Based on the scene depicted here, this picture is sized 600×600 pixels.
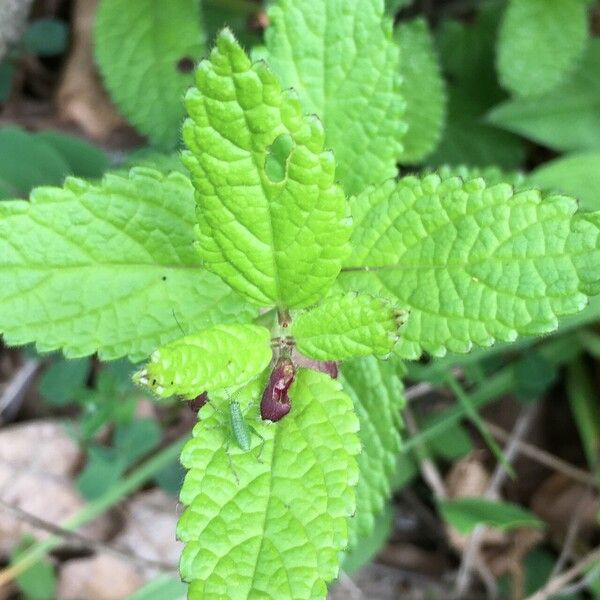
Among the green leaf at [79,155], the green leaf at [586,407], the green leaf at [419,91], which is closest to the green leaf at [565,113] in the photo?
the green leaf at [419,91]

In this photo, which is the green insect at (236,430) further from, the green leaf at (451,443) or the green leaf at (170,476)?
the green leaf at (451,443)

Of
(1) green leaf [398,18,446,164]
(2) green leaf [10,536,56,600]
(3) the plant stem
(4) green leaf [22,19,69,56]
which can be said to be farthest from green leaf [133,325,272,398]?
(4) green leaf [22,19,69,56]

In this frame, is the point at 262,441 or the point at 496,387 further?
the point at 496,387

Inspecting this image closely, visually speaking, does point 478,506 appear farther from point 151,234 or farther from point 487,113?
point 151,234

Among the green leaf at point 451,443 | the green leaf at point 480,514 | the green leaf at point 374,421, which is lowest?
the green leaf at point 480,514

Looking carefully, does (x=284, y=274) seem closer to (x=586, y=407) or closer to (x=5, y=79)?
(x=586, y=407)

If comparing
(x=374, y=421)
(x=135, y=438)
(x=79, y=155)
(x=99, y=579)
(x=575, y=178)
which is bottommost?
(x=99, y=579)

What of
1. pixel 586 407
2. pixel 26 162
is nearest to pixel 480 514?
pixel 586 407
